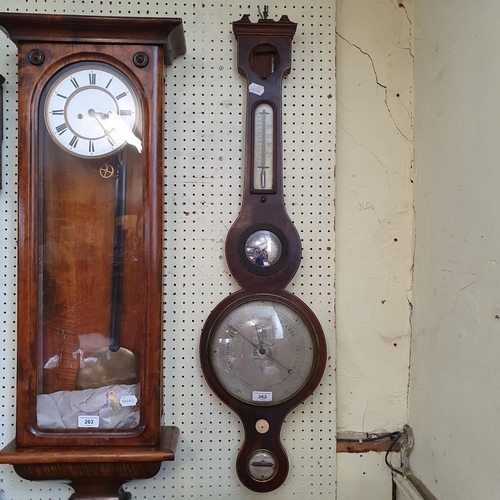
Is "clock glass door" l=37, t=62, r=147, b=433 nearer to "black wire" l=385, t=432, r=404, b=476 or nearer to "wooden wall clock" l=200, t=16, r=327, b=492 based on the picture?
"wooden wall clock" l=200, t=16, r=327, b=492

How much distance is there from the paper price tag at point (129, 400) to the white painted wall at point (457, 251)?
2.59ft

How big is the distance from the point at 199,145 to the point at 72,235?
0.44 metres

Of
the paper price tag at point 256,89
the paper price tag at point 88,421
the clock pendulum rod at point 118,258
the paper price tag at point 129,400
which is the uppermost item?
the paper price tag at point 256,89

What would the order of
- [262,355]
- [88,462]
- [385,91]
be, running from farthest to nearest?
[385,91], [262,355], [88,462]

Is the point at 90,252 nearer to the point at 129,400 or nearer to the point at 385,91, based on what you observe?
the point at 129,400

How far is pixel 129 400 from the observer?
1146mm

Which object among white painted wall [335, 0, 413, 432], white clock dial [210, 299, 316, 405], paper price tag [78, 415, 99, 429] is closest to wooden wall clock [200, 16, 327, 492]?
white clock dial [210, 299, 316, 405]

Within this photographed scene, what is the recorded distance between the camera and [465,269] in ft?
3.49

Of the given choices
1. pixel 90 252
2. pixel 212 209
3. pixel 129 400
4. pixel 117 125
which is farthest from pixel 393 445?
pixel 117 125

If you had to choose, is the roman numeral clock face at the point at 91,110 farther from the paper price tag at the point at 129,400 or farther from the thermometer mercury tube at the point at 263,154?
the paper price tag at the point at 129,400

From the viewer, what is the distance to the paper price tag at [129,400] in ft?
3.76

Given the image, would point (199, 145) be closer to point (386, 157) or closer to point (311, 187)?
point (311, 187)

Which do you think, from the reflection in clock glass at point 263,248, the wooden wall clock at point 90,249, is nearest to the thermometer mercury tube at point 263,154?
the reflection in clock glass at point 263,248

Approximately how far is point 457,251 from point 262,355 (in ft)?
1.89
